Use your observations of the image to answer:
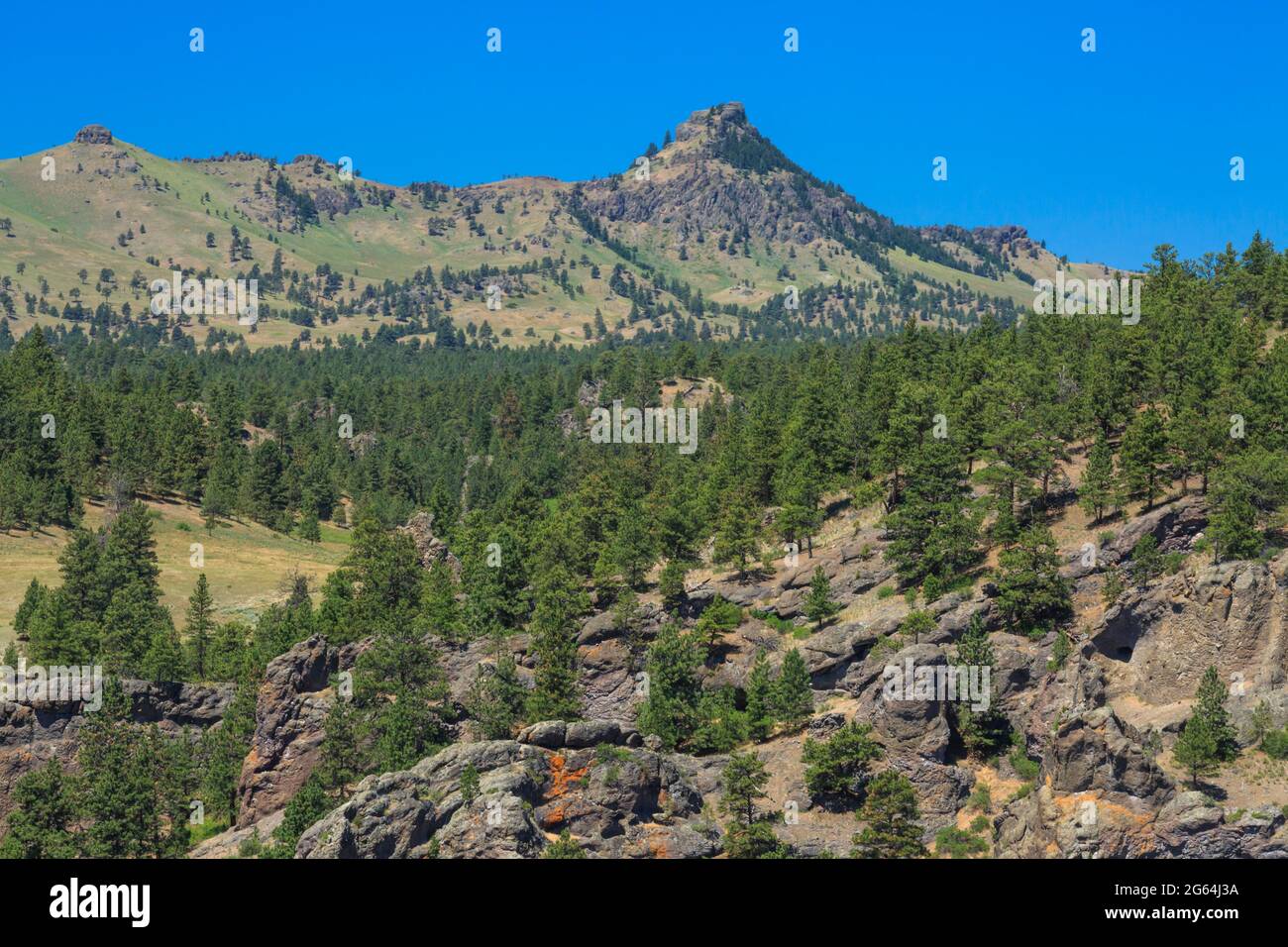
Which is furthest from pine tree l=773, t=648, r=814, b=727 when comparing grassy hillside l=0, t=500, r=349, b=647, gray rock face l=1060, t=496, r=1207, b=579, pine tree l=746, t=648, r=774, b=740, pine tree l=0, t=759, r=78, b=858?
grassy hillside l=0, t=500, r=349, b=647

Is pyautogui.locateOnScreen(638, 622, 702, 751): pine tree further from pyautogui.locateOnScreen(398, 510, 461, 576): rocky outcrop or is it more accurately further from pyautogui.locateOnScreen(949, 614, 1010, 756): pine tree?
pyautogui.locateOnScreen(398, 510, 461, 576): rocky outcrop

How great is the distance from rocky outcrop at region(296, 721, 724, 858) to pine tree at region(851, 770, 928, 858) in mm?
8796

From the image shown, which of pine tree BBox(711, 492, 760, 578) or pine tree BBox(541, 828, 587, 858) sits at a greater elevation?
pine tree BBox(711, 492, 760, 578)

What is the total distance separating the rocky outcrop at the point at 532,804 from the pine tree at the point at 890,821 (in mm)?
8796

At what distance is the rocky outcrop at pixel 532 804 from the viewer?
69.1 metres

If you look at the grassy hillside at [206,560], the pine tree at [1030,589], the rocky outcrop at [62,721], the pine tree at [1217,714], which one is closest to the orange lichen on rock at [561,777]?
the pine tree at [1030,589]

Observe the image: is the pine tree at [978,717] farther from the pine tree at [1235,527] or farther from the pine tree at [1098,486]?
the pine tree at [1235,527]

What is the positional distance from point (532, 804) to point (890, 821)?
67.9ft

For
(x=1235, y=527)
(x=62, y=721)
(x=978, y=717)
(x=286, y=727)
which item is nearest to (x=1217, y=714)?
(x=978, y=717)

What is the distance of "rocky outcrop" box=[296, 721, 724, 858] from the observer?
6912 cm
